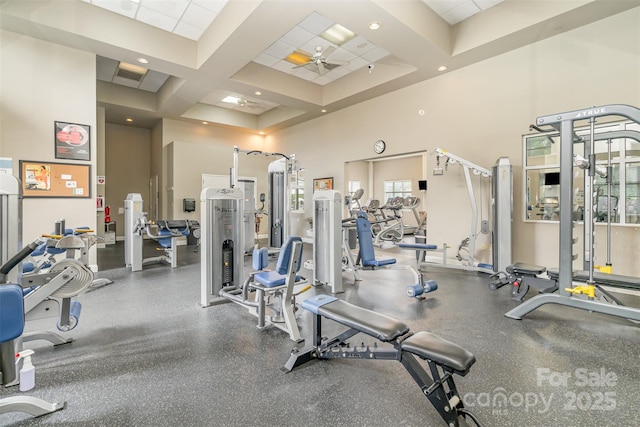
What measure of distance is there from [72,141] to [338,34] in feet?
16.2

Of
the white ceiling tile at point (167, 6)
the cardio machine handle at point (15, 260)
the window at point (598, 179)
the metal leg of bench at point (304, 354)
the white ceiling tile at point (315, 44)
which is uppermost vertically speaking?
the white ceiling tile at point (167, 6)

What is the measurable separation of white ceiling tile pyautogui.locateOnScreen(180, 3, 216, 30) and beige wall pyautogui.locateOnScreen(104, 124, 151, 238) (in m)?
6.48

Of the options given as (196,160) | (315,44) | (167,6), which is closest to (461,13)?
(315,44)

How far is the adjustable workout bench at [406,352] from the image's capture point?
57.1 inches

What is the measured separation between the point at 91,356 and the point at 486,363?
9.99 ft

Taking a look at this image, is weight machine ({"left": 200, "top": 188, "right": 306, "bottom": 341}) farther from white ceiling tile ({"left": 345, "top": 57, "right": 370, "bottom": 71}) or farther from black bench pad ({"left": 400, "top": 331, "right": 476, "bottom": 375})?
white ceiling tile ({"left": 345, "top": 57, "right": 370, "bottom": 71})

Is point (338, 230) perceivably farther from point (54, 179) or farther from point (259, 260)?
point (54, 179)

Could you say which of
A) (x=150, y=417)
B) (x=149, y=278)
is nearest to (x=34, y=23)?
(x=149, y=278)

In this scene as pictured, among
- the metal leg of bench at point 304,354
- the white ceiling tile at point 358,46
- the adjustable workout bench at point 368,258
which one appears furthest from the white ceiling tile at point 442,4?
the metal leg of bench at point 304,354

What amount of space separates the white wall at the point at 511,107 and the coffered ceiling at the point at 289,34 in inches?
10.1

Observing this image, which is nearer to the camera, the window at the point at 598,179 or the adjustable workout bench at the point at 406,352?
the adjustable workout bench at the point at 406,352

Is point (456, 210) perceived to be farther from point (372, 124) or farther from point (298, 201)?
point (298, 201)

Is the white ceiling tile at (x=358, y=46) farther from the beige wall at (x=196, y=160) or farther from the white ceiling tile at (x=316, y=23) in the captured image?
the beige wall at (x=196, y=160)

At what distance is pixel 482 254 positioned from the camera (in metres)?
5.46
